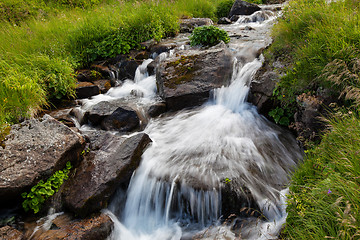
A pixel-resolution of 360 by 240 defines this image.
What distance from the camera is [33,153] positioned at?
11.7 feet

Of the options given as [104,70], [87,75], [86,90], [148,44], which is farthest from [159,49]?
[86,90]

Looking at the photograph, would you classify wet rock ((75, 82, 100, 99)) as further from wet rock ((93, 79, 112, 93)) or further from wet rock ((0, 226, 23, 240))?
wet rock ((0, 226, 23, 240))

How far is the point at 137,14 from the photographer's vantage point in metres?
8.81

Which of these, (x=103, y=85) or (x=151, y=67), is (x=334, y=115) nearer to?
(x=151, y=67)

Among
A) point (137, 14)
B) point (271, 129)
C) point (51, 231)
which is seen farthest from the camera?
point (137, 14)

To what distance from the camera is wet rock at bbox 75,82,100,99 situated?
6.67 meters

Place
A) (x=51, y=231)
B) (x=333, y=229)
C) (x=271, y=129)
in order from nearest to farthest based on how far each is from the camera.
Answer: (x=333, y=229), (x=51, y=231), (x=271, y=129)

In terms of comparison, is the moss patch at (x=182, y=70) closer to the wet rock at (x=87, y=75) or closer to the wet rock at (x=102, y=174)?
the wet rock at (x=102, y=174)

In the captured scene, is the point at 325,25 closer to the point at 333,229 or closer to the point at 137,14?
the point at 333,229

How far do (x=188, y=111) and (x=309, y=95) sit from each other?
9.26ft

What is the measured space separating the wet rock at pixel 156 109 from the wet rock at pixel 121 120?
0.49 metres

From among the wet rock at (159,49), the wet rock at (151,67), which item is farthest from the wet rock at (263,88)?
the wet rock at (159,49)

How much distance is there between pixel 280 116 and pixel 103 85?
5.34m

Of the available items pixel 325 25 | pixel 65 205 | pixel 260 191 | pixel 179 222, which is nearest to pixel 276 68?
pixel 325 25
